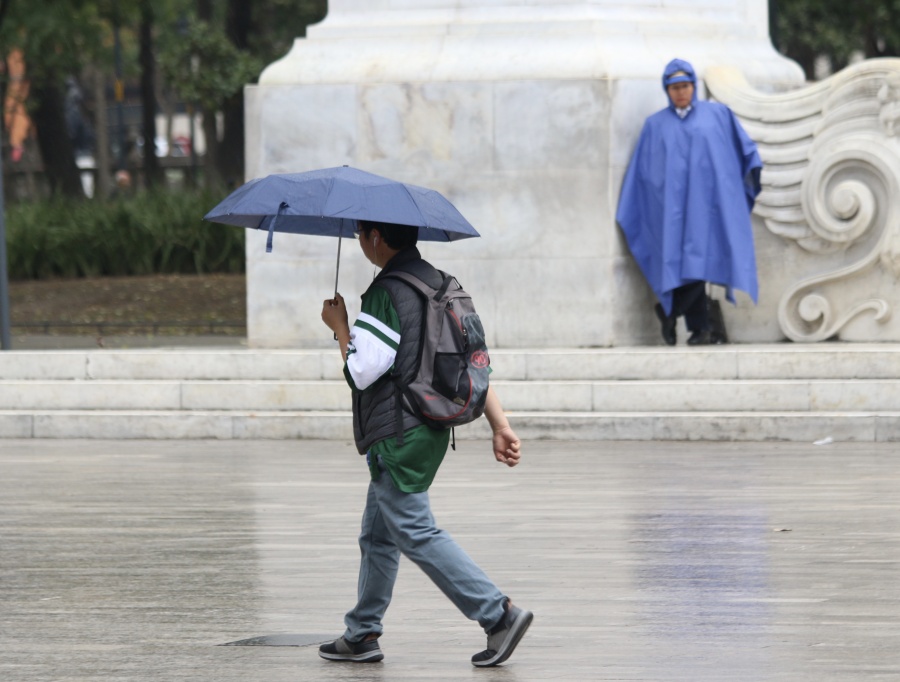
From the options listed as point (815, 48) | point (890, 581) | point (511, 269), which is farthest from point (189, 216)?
point (890, 581)

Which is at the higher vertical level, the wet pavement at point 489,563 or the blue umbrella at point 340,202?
the blue umbrella at point 340,202

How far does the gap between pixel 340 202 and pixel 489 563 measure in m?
2.37

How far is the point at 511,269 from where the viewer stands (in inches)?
555

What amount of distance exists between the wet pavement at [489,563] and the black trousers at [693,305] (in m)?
2.14

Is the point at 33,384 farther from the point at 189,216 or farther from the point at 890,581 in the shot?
the point at 189,216

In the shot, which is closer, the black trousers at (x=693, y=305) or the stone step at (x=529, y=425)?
the stone step at (x=529, y=425)

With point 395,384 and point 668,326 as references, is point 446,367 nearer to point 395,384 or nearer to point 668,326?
point 395,384

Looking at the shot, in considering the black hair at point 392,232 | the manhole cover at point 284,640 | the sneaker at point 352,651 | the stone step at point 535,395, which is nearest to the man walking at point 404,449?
the black hair at point 392,232

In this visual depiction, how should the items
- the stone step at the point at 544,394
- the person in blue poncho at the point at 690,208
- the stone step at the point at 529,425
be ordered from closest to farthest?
the stone step at the point at 529,425
the stone step at the point at 544,394
the person in blue poncho at the point at 690,208

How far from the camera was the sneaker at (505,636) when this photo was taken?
6098 millimetres

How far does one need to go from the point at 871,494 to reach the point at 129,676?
480 cm

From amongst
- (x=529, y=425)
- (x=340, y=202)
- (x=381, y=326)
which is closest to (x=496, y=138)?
(x=529, y=425)

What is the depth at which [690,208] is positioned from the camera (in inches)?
550

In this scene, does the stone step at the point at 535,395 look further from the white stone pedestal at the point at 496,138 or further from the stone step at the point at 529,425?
the white stone pedestal at the point at 496,138
